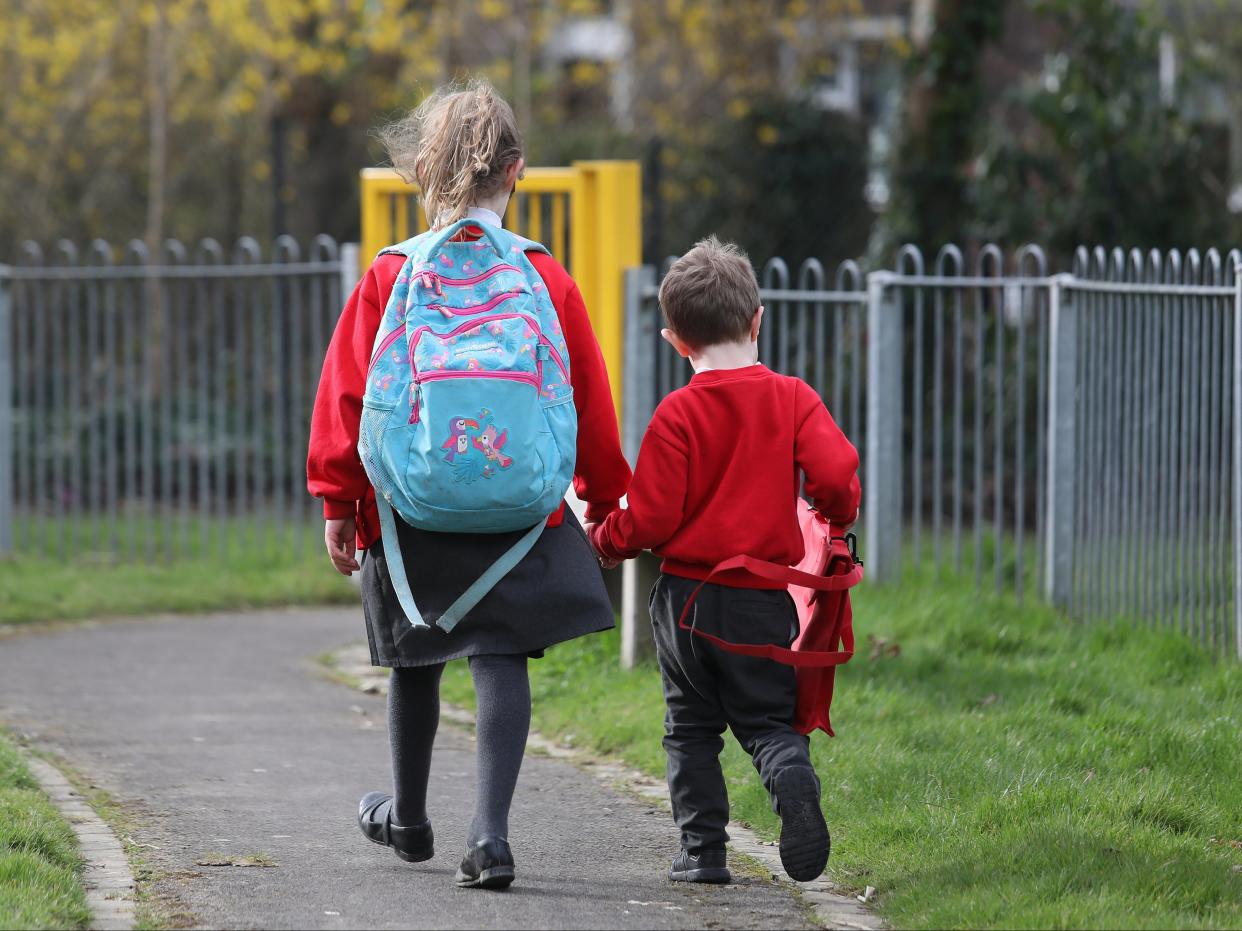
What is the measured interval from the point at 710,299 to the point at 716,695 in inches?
33.3

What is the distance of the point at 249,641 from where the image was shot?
7609mm

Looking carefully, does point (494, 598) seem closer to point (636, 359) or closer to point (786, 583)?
point (786, 583)

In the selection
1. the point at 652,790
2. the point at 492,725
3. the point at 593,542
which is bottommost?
the point at 652,790

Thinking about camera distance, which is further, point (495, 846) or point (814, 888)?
point (814, 888)

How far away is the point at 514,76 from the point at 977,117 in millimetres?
5970

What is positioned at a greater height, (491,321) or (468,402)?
(491,321)

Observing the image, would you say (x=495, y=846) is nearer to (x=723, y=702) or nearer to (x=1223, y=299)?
(x=723, y=702)

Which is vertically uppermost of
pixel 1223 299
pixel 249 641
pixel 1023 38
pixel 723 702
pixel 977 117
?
pixel 1023 38

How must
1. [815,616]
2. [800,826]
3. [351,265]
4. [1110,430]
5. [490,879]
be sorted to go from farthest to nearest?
[351,265] → [1110,430] → [815,616] → [490,879] → [800,826]

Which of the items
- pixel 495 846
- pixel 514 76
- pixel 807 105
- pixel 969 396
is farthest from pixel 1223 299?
pixel 514 76

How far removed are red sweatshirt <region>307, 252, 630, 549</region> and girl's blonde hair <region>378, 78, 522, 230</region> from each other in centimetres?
16

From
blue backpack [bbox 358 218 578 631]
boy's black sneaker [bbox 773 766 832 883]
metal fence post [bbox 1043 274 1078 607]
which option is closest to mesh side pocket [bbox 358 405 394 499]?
blue backpack [bbox 358 218 578 631]

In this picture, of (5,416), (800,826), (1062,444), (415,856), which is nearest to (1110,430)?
(1062,444)

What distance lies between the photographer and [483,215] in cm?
368
